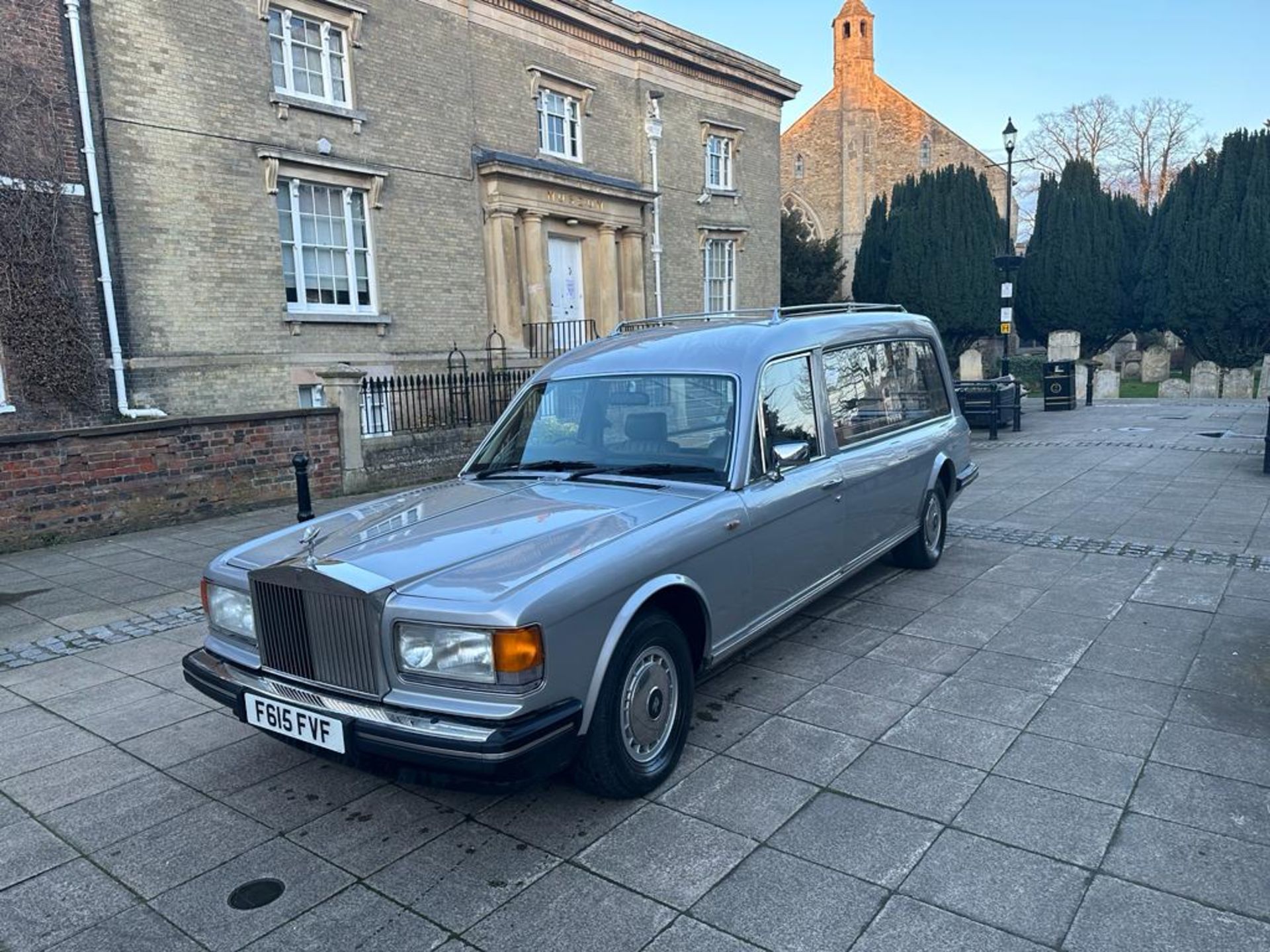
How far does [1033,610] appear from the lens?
577cm

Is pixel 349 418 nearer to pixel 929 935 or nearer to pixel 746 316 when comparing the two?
pixel 746 316

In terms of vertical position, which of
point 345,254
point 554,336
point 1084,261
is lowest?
point 554,336

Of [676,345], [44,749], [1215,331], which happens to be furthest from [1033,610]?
[1215,331]

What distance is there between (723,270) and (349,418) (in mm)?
15992

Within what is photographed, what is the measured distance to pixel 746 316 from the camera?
5.72 meters

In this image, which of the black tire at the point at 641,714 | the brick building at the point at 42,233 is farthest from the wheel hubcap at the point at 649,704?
the brick building at the point at 42,233

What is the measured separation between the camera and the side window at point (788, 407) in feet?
14.8

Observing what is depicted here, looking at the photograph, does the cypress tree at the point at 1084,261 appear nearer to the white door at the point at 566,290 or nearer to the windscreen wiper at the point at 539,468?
the white door at the point at 566,290

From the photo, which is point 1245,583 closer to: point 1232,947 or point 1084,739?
point 1084,739

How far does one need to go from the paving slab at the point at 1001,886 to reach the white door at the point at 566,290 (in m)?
17.2

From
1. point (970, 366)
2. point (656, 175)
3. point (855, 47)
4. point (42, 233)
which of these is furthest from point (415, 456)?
point (855, 47)

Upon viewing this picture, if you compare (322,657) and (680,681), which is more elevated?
(322,657)

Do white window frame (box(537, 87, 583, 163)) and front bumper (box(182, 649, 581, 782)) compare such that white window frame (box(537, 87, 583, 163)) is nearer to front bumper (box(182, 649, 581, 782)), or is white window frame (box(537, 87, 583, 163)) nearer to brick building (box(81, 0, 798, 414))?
brick building (box(81, 0, 798, 414))

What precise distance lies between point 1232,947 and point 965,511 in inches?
279
